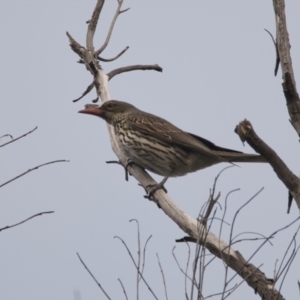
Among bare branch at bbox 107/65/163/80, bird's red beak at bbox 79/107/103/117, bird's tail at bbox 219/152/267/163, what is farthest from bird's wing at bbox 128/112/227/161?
bare branch at bbox 107/65/163/80

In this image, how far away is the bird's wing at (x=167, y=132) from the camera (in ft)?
23.9

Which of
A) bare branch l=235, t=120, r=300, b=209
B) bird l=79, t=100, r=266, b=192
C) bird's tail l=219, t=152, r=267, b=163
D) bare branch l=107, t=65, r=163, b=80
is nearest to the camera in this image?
bare branch l=235, t=120, r=300, b=209

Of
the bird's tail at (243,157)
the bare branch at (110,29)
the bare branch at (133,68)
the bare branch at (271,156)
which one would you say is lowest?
the bare branch at (271,156)

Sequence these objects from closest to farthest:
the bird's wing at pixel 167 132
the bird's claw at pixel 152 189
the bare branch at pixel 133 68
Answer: the bird's claw at pixel 152 189 → the bird's wing at pixel 167 132 → the bare branch at pixel 133 68

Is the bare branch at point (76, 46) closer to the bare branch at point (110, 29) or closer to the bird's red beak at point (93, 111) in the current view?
the bare branch at point (110, 29)

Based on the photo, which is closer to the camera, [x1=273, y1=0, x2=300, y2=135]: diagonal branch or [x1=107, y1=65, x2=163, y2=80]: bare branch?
[x1=273, y1=0, x2=300, y2=135]: diagonal branch

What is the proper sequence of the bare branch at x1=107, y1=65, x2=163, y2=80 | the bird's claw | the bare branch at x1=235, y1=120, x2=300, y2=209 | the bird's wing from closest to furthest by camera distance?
1. the bare branch at x1=235, y1=120, x2=300, y2=209
2. the bird's claw
3. the bird's wing
4. the bare branch at x1=107, y1=65, x2=163, y2=80

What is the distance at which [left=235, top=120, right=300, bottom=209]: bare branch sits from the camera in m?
3.95

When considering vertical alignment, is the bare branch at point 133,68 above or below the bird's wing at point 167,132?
above

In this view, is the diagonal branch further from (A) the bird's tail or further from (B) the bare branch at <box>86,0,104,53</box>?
(B) the bare branch at <box>86,0,104,53</box>

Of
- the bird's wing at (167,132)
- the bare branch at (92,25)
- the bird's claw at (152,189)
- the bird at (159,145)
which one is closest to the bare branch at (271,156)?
the bird's claw at (152,189)

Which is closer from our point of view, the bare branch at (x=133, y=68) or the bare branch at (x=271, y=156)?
the bare branch at (x=271, y=156)

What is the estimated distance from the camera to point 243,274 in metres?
4.60

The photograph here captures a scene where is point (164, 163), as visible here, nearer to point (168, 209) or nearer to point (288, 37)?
point (168, 209)
